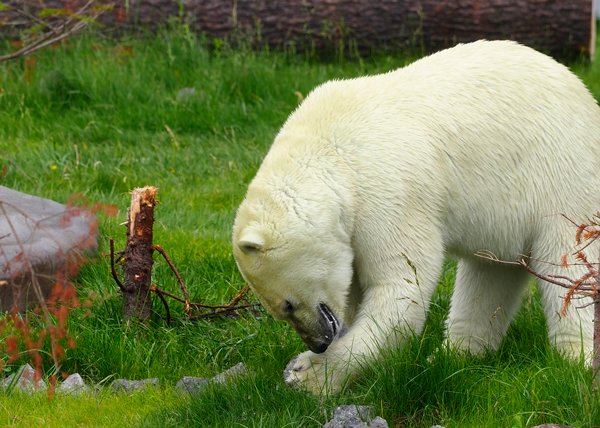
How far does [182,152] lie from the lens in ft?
23.5

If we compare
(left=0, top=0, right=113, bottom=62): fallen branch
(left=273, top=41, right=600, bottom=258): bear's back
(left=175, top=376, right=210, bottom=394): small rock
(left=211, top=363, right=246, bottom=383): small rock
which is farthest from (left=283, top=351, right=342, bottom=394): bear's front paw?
(left=0, top=0, right=113, bottom=62): fallen branch

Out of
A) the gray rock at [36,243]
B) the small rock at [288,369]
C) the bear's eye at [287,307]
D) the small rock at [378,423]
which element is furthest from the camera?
the gray rock at [36,243]

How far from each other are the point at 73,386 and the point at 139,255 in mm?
764

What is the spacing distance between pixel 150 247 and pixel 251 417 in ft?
4.43

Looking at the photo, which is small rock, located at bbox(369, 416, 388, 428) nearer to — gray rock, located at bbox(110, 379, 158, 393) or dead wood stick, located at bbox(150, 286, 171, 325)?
gray rock, located at bbox(110, 379, 158, 393)

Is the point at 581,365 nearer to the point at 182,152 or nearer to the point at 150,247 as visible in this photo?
the point at 150,247

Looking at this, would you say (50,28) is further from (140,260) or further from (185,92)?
(185,92)

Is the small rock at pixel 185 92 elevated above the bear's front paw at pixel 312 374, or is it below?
above

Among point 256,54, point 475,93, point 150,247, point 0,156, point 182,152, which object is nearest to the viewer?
point 475,93

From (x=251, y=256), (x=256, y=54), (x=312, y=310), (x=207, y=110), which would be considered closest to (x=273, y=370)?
(x=312, y=310)

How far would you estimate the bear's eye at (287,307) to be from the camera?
3531 millimetres

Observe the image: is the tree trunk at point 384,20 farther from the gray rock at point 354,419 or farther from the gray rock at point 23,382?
the gray rock at point 354,419

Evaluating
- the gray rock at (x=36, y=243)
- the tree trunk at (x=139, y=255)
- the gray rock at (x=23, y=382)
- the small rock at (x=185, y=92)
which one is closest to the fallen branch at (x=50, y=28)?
the tree trunk at (x=139, y=255)

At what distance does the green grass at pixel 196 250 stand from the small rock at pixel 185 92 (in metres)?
0.06
